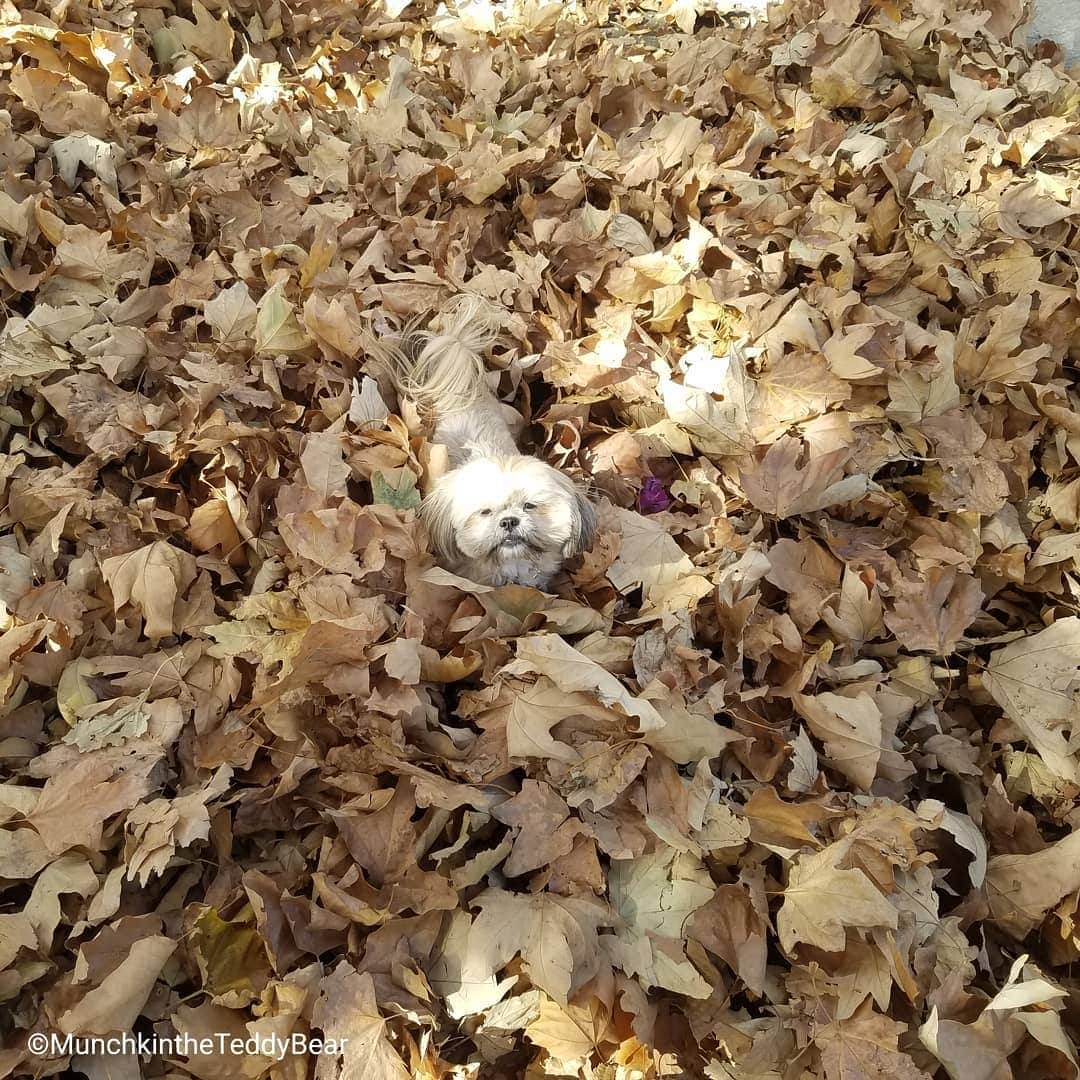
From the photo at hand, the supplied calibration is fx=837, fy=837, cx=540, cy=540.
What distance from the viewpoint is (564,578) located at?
81.6 inches

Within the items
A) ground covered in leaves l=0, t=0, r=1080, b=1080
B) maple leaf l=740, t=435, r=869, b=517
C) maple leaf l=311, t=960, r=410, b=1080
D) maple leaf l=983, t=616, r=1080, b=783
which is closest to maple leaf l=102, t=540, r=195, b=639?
ground covered in leaves l=0, t=0, r=1080, b=1080

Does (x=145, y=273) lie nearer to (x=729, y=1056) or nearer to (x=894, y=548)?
(x=894, y=548)

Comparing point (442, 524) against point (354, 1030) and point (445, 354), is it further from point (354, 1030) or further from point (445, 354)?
point (354, 1030)

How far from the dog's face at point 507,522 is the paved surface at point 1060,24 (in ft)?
9.11

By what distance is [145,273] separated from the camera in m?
2.34

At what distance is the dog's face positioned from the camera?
1.99 meters

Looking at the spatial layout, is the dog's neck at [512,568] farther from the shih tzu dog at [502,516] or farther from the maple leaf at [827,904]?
the maple leaf at [827,904]

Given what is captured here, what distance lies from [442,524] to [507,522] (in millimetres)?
168

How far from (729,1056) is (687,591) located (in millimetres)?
888

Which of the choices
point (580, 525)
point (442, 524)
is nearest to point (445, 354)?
point (442, 524)

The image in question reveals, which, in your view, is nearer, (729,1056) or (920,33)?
(729,1056)

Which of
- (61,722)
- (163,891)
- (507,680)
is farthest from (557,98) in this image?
(163,891)

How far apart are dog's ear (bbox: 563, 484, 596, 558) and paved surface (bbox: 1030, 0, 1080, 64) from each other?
273 centimetres

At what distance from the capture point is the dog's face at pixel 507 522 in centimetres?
199
